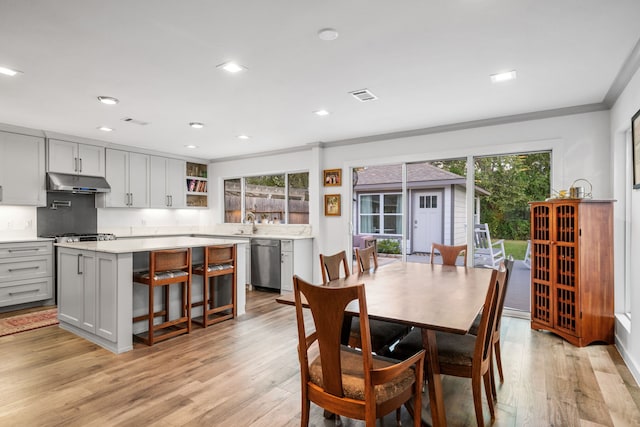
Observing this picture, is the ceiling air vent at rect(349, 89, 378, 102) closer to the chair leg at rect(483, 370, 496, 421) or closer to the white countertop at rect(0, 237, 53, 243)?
the chair leg at rect(483, 370, 496, 421)

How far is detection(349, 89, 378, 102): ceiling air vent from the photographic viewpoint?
3565mm

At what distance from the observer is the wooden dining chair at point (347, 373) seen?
158cm

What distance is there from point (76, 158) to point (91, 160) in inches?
8.8

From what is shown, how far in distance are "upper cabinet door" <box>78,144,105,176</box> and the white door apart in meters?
5.12

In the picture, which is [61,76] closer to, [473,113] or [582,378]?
[473,113]

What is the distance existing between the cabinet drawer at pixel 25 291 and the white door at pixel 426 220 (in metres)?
5.27

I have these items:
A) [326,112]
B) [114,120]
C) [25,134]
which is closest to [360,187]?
[326,112]

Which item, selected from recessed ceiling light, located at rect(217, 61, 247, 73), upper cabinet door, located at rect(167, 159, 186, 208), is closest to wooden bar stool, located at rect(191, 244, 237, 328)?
recessed ceiling light, located at rect(217, 61, 247, 73)

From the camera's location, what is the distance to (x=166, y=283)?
3572 millimetres

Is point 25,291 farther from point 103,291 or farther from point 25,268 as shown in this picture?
point 103,291

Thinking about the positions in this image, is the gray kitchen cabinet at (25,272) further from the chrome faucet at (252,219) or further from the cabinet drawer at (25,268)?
the chrome faucet at (252,219)

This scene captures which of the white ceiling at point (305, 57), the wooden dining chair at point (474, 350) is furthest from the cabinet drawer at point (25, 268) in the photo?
the wooden dining chair at point (474, 350)

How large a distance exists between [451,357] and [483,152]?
11.0 feet

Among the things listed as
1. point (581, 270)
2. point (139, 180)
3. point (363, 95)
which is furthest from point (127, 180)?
point (581, 270)
